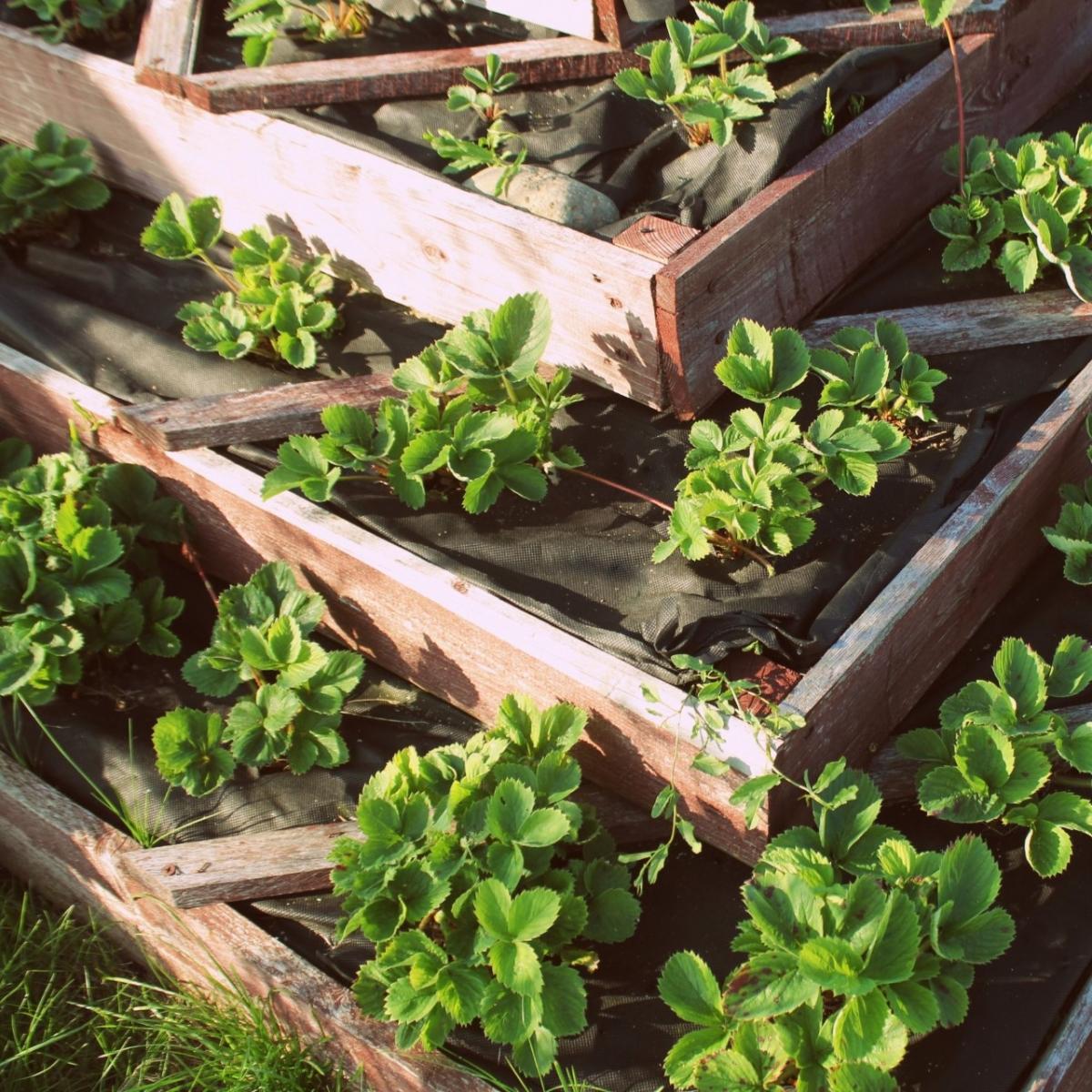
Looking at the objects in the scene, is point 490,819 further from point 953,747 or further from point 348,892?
point 953,747

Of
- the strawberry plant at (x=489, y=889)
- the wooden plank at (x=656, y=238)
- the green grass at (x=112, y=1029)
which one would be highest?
the wooden plank at (x=656, y=238)

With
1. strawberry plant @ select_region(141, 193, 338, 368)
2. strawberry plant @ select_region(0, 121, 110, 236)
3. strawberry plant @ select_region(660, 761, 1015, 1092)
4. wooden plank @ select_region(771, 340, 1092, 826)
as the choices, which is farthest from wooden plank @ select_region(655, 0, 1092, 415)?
strawberry plant @ select_region(0, 121, 110, 236)

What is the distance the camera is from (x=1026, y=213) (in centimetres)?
296

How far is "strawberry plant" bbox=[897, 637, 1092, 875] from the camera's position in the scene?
218cm

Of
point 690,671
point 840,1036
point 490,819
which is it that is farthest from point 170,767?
point 840,1036

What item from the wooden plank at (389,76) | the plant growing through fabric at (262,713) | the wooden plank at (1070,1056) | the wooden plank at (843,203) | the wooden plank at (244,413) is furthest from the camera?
the wooden plank at (389,76)

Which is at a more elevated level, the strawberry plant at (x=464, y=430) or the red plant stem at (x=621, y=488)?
the strawberry plant at (x=464, y=430)

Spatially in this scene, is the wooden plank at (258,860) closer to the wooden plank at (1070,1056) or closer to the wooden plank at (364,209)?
the wooden plank at (1070,1056)

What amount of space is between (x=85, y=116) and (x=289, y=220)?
85 centimetres

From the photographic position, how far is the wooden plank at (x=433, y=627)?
92.0 inches

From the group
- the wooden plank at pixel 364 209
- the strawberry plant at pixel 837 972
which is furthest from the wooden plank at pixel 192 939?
the wooden plank at pixel 364 209

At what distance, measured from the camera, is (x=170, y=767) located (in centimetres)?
254

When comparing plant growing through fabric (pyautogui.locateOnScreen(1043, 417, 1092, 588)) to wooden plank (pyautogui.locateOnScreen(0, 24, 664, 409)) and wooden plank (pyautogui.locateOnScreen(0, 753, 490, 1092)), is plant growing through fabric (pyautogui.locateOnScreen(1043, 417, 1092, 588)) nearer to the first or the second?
wooden plank (pyautogui.locateOnScreen(0, 24, 664, 409))

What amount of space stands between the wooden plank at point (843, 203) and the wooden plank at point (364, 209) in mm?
95
